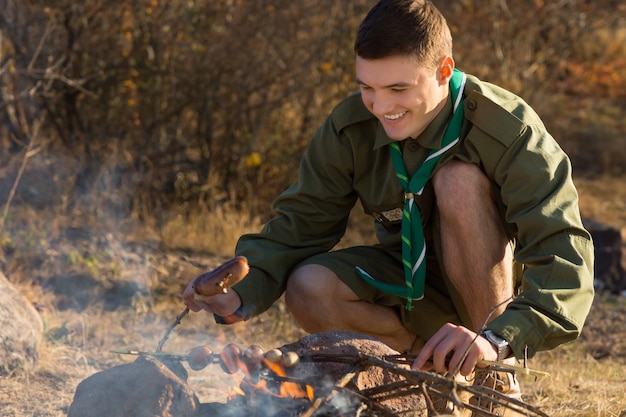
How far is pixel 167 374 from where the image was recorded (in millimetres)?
2553

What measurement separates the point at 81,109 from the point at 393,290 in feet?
13.4

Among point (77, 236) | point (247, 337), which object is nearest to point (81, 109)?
point (77, 236)

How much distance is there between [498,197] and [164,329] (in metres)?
2.32

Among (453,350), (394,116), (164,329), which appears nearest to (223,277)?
(453,350)

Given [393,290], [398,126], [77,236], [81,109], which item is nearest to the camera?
[398,126]

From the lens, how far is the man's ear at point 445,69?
3.13 metres

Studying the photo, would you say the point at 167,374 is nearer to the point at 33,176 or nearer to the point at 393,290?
the point at 393,290

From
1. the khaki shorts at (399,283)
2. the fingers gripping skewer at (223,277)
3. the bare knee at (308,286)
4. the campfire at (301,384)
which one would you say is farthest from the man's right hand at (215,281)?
the khaki shorts at (399,283)

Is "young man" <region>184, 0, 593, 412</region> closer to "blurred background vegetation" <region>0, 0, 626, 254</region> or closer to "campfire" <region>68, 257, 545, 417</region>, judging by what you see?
"campfire" <region>68, 257, 545, 417</region>

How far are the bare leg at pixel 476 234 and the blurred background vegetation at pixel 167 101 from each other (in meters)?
3.39

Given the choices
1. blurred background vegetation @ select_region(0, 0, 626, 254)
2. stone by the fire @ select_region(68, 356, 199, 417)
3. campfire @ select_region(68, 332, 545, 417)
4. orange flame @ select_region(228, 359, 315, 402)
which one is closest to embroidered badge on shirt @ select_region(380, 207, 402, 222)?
campfire @ select_region(68, 332, 545, 417)

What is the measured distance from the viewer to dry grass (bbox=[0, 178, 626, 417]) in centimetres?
369

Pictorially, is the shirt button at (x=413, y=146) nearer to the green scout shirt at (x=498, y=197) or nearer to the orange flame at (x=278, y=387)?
the green scout shirt at (x=498, y=197)

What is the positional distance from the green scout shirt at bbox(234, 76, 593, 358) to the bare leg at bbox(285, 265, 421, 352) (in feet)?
0.29
